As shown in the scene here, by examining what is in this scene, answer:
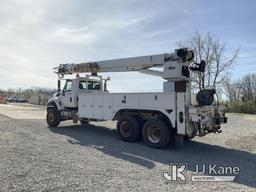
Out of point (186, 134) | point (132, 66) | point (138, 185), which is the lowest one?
point (138, 185)

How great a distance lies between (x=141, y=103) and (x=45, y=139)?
3.81 m

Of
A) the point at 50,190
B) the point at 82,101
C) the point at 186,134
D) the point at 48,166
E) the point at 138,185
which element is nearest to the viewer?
the point at 50,190

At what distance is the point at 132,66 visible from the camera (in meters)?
13.3

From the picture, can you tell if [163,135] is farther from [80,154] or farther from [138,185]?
[138,185]

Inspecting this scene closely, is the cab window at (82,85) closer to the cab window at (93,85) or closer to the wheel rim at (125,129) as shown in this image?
the cab window at (93,85)

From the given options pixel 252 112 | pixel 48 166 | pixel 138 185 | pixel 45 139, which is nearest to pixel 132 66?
pixel 45 139

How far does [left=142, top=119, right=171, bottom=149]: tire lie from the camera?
10680 millimetres

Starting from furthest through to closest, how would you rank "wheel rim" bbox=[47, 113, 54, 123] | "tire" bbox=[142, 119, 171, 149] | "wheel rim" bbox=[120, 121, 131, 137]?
1. "wheel rim" bbox=[47, 113, 54, 123]
2. "wheel rim" bbox=[120, 121, 131, 137]
3. "tire" bbox=[142, 119, 171, 149]

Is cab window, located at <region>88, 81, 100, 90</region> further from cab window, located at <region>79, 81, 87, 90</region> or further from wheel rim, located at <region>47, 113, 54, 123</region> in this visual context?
wheel rim, located at <region>47, 113, 54, 123</region>

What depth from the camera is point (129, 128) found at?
12055 millimetres

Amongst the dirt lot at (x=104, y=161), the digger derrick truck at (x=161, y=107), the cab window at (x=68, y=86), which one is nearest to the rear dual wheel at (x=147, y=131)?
the digger derrick truck at (x=161, y=107)

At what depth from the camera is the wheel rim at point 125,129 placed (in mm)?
12086

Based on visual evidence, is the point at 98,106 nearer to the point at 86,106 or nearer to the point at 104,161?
the point at 86,106

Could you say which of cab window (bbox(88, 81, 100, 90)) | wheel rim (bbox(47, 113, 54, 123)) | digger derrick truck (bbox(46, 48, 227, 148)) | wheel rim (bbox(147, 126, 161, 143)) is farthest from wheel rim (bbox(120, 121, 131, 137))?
wheel rim (bbox(47, 113, 54, 123))
